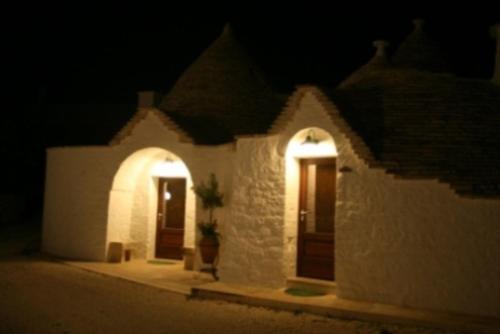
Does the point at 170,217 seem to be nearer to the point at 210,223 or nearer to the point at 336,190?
the point at 210,223

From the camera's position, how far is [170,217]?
50.1 feet

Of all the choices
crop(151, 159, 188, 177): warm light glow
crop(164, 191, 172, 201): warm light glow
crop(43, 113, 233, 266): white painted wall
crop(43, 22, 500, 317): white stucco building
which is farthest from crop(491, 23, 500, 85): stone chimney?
crop(164, 191, 172, 201): warm light glow

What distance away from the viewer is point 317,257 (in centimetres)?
1086

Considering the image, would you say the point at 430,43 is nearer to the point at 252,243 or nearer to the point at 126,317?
the point at 252,243

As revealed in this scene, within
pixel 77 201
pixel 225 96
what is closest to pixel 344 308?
pixel 225 96

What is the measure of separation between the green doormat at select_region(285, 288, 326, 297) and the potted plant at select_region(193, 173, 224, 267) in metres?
2.26

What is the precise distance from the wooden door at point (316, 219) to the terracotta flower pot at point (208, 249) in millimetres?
2048

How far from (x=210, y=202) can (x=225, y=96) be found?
4.56 meters

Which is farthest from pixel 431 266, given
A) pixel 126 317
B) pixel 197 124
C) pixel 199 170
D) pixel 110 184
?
pixel 110 184

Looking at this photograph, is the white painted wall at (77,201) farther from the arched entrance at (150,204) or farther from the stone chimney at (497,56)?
the stone chimney at (497,56)

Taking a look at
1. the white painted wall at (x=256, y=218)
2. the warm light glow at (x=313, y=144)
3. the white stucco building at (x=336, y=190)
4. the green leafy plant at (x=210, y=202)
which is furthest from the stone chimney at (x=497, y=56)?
the green leafy plant at (x=210, y=202)

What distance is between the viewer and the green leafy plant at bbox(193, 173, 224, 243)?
40.7 feet

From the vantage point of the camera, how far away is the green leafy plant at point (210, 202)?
1240 centimetres

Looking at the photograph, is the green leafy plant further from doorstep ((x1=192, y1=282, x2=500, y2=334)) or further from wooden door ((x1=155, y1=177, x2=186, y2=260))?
wooden door ((x1=155, y1=177, x2=186, y2=260))
